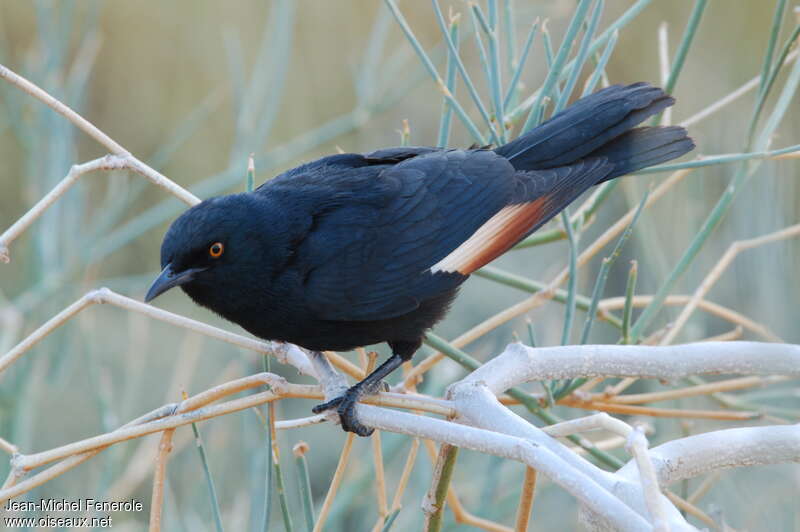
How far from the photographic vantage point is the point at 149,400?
13.4 feet

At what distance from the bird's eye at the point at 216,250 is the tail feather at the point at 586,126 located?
0.57 metres

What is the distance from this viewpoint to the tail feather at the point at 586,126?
165 centimetres

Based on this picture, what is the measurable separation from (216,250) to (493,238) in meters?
0.46

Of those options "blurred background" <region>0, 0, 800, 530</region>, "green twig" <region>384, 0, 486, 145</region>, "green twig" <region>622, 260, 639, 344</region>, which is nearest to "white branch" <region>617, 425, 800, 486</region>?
"blurred background" <region>0, 0, 800, 530</region>

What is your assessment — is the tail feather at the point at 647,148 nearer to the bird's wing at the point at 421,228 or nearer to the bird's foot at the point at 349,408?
the bird's wing at the point at 421,228

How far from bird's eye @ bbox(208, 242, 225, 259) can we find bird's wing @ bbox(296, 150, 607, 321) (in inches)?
6.1

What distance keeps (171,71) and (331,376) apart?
3.55 m

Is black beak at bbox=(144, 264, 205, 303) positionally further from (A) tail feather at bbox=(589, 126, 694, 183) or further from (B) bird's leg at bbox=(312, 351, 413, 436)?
(A) tail feather at bbox=(589, 126, 694, 183)

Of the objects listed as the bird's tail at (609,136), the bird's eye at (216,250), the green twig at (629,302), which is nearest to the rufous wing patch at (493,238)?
the bird's tail at (609,136)

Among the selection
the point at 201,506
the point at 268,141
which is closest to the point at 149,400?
the point at 268,141

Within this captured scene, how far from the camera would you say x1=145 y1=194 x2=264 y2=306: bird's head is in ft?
4.97

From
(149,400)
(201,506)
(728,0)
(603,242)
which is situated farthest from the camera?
(149,400)

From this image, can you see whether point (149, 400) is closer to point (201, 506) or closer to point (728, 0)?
point (201, 506)

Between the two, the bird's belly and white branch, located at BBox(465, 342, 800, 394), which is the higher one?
the bird's belly
